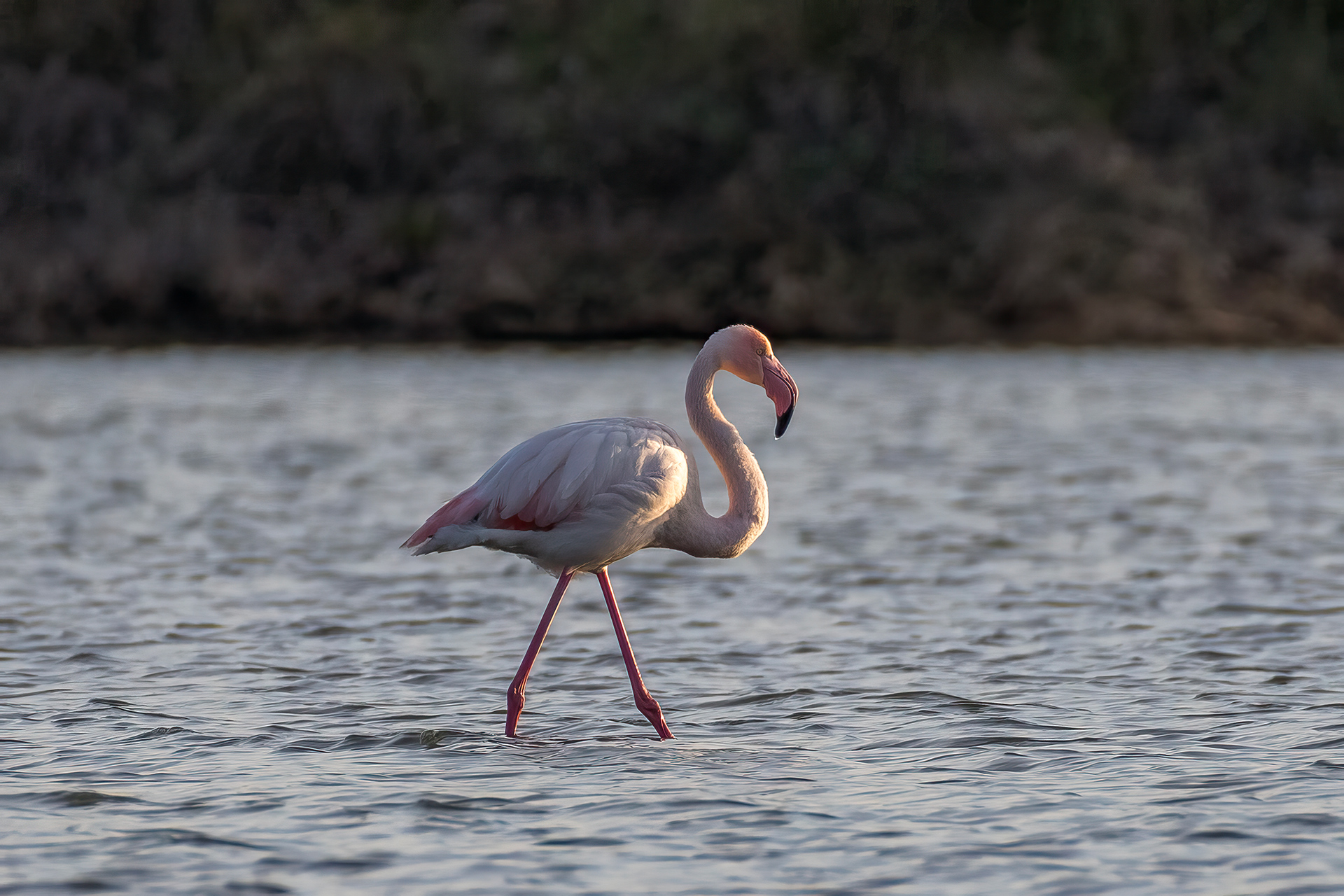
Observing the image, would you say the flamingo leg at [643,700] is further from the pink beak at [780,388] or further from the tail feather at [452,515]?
the pink beak at [780,388]

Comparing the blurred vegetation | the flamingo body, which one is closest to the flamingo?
the flamingo body

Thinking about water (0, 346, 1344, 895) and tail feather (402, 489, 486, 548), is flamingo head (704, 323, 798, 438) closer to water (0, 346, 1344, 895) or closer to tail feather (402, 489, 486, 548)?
tail feather (402, 489, 486, 548)

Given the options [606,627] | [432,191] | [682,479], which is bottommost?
[606,627]

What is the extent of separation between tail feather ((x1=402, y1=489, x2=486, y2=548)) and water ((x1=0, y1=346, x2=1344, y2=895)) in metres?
0.90

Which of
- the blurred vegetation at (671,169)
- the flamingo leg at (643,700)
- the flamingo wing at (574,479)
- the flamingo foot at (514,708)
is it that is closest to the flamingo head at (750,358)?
the flamingo wing at (574,479)

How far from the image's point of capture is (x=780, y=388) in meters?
8.72

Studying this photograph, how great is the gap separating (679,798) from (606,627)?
4548 millimetres

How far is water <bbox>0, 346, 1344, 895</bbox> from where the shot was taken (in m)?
6.53

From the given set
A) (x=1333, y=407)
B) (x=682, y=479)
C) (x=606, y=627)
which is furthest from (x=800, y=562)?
(x=1333, y=407)

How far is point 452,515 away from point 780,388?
166cm

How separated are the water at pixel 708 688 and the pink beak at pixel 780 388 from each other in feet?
4.82

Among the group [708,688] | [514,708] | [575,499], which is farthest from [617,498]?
[708,688]

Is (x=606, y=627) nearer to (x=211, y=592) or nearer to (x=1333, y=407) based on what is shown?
(x=211, y=592)

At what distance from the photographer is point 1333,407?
2900 centimetres
